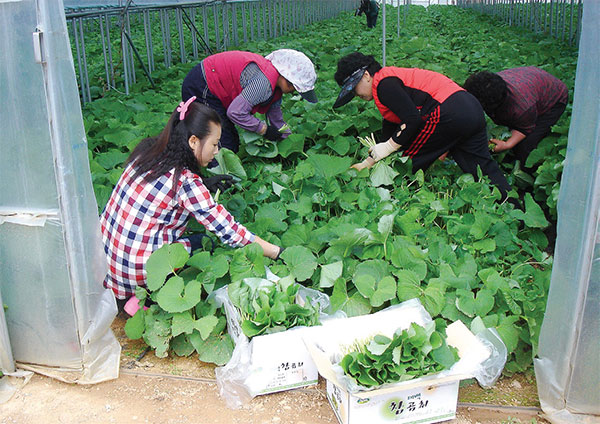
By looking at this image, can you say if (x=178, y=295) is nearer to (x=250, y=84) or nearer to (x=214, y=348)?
(x=214, y=348)

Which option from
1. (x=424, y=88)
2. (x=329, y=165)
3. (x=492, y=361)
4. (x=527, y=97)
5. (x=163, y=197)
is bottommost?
(x=492, y=361)

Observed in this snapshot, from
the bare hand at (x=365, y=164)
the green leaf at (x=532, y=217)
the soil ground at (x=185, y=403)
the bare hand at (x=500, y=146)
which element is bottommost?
the soil ground at (x=185, y=403)

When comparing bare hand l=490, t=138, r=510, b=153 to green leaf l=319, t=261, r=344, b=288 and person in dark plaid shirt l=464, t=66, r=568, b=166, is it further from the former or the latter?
green leaf l=319, t=261, r=344, b=288

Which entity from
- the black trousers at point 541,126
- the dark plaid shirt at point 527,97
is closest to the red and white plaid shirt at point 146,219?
the dark plaid shirt at point 527,97

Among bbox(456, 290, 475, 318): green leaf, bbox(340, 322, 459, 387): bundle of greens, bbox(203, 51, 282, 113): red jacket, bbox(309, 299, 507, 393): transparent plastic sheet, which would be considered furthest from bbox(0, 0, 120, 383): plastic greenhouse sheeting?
bbox(203, 51, 282, 113): red jacket

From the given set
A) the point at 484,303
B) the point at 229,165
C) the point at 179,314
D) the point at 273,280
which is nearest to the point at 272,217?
the point at 273,280

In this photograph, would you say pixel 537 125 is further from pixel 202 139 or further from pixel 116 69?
pixel 116 69

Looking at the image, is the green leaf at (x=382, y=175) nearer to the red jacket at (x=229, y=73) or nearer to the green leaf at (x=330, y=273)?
the red jacket at (x=229, y=73)

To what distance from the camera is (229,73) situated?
13.9ft

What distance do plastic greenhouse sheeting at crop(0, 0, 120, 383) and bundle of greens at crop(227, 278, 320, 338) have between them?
0.58 meters

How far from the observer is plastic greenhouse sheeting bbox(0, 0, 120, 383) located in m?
2.34

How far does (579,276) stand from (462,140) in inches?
85.9

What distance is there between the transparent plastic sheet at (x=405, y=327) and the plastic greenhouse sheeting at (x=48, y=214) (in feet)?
3.15

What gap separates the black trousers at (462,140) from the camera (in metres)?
4.07
